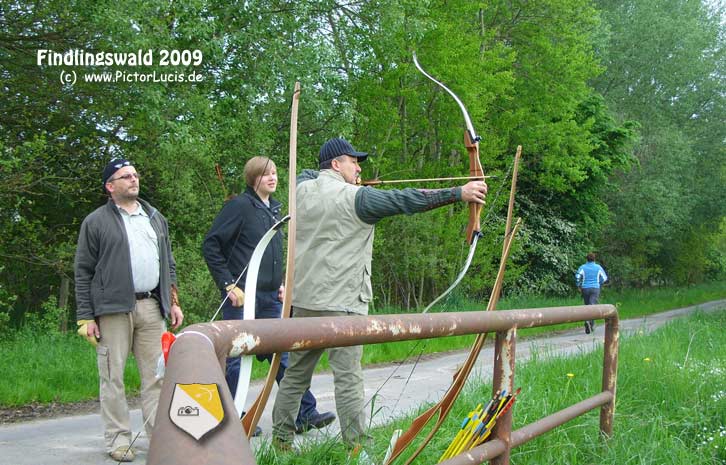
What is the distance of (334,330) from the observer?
1.84 m

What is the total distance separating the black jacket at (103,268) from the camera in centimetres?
492

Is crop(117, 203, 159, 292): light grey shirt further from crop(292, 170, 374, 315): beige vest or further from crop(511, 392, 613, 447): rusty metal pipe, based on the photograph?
crop(511, 392, 613, 447): rusty metal pipe

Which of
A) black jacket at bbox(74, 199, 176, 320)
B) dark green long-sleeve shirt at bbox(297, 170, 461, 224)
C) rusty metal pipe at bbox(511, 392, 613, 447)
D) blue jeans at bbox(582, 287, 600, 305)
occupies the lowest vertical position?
blue jeans at bbox(582, 287, 600, 305)

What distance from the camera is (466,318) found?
2.44 m

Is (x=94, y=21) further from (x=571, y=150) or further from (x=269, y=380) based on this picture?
(x=571, y=150)

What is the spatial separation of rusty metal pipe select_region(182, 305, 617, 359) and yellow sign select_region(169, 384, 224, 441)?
248 mm

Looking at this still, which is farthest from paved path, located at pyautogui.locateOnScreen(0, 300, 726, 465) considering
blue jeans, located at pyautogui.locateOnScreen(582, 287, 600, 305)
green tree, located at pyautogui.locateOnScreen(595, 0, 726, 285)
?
green tree, located at pyautogui.locateOnScreen(595, 0, 726, 285)

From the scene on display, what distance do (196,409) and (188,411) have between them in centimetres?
1

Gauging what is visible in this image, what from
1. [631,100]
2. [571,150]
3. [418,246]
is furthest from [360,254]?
[631,100]

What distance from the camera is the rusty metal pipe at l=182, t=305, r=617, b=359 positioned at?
153 centimetres

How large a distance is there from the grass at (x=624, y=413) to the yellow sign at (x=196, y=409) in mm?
2209

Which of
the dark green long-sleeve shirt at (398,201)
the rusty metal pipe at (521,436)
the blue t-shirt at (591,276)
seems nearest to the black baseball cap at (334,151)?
the dark green long-sleeve shirt at (398,201)

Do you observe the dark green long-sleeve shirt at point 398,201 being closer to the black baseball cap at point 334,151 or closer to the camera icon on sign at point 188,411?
the black baseball cap at point 334,151

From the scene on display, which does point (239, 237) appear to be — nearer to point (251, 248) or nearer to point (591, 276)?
point (251, 248)
